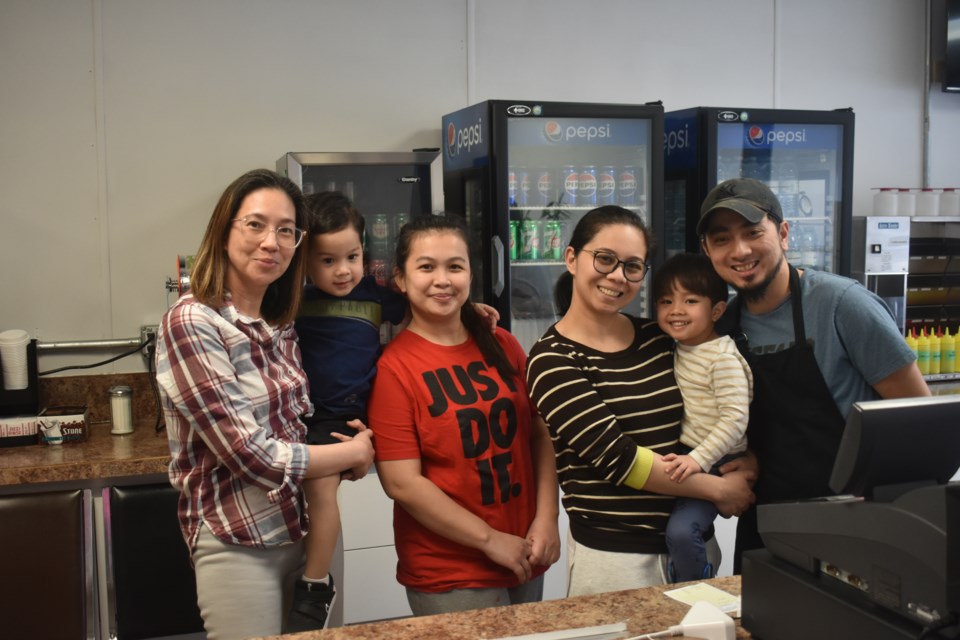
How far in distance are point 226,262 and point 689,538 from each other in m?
1.22

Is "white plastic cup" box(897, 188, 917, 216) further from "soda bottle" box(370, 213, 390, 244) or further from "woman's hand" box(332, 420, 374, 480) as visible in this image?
"woman's hand" box(332, 420, 374, 480)

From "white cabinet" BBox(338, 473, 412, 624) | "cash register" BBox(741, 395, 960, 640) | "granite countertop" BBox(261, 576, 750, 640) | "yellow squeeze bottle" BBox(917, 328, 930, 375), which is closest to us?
"cash register" BBox(741, 395, 960, 640)

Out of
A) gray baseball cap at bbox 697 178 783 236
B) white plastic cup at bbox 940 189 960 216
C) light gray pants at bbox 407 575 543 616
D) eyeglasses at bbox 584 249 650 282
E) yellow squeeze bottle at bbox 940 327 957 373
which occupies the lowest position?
light gray pants at bbox 407 575 543 616

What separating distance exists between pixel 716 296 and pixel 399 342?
2.62 feet

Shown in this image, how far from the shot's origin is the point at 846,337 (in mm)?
2039

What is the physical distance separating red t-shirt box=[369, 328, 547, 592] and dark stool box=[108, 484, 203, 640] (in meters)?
1.40

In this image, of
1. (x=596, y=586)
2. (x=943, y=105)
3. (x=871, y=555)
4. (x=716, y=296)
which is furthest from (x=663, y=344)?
(x=943, y=105)

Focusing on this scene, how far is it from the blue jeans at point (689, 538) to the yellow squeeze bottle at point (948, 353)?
3251 mm

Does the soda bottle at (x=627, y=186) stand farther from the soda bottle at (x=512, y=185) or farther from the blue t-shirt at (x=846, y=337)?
the blue t-shirt at (x=846, y=337)

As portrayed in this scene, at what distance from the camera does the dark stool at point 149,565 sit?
3.22 metres

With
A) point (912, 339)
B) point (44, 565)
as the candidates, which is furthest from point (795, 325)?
point (912, 339)

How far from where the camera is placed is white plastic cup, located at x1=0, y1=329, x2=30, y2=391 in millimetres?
3463

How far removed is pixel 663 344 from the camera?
7.38 ft

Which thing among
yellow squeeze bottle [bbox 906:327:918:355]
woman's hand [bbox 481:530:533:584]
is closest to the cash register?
woman's hand [bbox 481:530:533:584]
